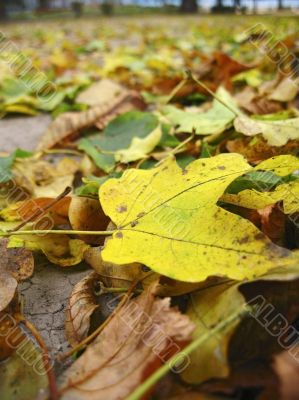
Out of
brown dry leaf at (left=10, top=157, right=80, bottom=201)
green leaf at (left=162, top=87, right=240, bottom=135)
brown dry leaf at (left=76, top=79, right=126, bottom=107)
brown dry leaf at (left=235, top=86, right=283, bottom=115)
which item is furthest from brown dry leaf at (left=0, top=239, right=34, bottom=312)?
brown dry leaf at (left=76, top=79, right=126, bottom=107)

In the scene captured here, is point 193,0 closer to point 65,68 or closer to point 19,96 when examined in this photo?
point 65,68

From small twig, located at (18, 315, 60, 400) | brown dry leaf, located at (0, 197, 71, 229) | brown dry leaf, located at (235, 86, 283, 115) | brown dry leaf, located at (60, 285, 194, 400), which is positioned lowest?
brown dry leaf, located at (235, 86, 283, 115)

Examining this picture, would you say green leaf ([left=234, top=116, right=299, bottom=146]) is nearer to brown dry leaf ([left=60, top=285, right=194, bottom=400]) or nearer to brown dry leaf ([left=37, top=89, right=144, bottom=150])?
brown dry leaf ([left=60, top=285, right=194, bottom=400])

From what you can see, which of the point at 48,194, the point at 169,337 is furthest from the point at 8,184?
the point at 169,337

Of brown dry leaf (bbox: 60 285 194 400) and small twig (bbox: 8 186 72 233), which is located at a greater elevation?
small twig (bbox: 8 186 72 233)

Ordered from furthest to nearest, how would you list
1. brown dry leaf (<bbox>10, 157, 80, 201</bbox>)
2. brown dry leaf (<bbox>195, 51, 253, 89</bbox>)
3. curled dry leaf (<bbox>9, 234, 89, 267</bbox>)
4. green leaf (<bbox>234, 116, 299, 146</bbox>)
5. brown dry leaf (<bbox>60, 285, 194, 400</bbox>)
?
1. brown dry leaf (<bbox>195, 51, 253, 89</bbox>)
2. brown dry leaf (<bbox>10, 157, 80, 201</bbox>)
3. green leaf (<bbox>234, 116, 299, 146</bbox>)
4. curled dry leaf (<bbox>9, 234, 89, 267</bbox>)
5. brown dry leaf (<bbox>60, 285, 194, 400</bbox>)

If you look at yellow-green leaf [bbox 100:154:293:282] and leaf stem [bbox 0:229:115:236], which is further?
leaf stem [bbox 0:229:115:236]

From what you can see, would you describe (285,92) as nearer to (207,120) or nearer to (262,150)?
(207,120)

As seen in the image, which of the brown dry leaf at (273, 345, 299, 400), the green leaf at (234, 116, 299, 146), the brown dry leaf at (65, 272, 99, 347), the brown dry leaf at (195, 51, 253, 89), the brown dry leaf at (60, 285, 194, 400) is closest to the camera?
the brown dry leaf at (273, 345, 299, 400)
